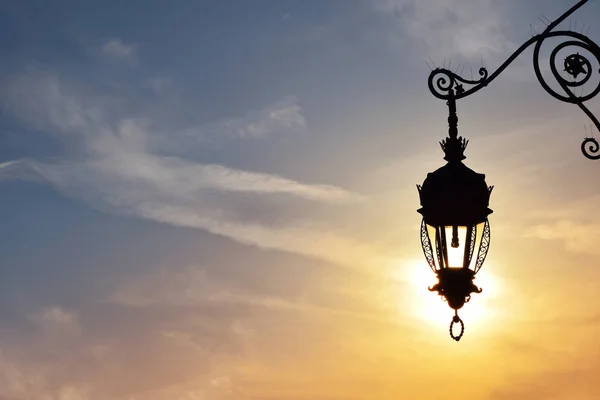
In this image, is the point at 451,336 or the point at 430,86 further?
the point at 430,86

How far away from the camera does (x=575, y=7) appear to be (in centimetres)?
1037

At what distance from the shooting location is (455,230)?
35.6 feet

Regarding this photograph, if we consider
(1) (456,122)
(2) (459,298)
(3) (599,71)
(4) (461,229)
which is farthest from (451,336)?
(3) (599,71)

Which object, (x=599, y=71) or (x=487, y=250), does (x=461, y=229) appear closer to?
(x=487, y=250)

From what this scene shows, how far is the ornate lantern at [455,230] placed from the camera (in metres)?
10.8

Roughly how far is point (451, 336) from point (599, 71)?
347 centimetres

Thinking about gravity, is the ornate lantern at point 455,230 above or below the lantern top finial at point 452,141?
below

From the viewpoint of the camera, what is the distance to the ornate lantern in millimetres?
10797

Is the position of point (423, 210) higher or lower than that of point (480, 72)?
lower

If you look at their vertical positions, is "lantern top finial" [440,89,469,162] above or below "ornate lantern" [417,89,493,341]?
above

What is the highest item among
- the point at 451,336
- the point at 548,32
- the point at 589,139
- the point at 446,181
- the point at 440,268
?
the point at 548,32

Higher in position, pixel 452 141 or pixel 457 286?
pixel 452 141

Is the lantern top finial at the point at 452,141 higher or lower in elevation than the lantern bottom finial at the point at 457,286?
higher

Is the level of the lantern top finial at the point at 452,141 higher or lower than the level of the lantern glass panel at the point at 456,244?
higher
